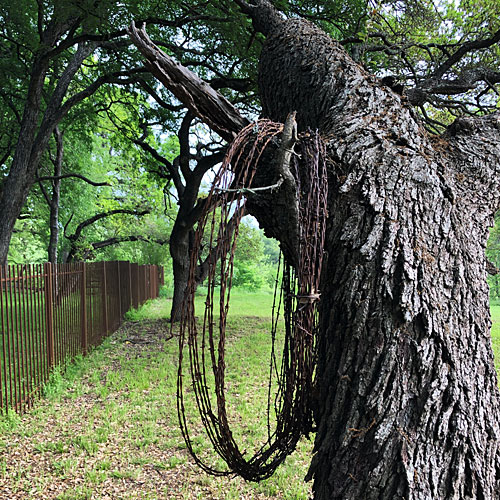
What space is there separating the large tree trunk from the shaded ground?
242cm

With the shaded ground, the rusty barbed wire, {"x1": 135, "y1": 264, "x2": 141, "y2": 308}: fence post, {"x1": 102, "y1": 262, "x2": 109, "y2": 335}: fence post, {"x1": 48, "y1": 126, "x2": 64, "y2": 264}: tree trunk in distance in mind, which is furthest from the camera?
{"x1": 135, "y1": 264, "x2": 141, "y2": 308}: fence post

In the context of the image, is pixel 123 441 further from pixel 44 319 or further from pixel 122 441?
pixel 44 319

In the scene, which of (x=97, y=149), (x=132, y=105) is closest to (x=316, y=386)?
(x=132, y=105)

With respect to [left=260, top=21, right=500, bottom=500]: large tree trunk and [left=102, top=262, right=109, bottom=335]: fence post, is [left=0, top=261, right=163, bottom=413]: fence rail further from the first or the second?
[left=260, top=21, right=500, bottom=500]: large tree trunk

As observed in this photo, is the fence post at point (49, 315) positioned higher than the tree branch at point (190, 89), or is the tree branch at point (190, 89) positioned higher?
the tree branch at point (190, 89)

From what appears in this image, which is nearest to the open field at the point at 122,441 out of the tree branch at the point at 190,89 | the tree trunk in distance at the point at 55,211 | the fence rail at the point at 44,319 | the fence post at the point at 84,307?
the fence rail at the point at 44,319

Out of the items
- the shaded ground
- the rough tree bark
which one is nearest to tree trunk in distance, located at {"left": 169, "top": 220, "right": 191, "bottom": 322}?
the shaded ground

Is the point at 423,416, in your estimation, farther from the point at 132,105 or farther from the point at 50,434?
the point at 132,105

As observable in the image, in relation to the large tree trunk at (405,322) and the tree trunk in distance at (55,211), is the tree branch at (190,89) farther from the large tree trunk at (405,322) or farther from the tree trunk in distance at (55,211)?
the tree trunk in distance at (55,211)

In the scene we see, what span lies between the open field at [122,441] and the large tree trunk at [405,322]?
242cm

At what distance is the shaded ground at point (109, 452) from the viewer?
3471mm

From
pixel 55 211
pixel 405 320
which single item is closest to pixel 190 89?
pixel 405 320

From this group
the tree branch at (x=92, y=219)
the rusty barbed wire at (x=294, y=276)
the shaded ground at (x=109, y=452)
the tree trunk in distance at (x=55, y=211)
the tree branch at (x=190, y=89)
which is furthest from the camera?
the tree branch at (x=92, y=219)

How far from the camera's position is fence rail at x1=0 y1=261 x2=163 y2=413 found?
4.83 metres
